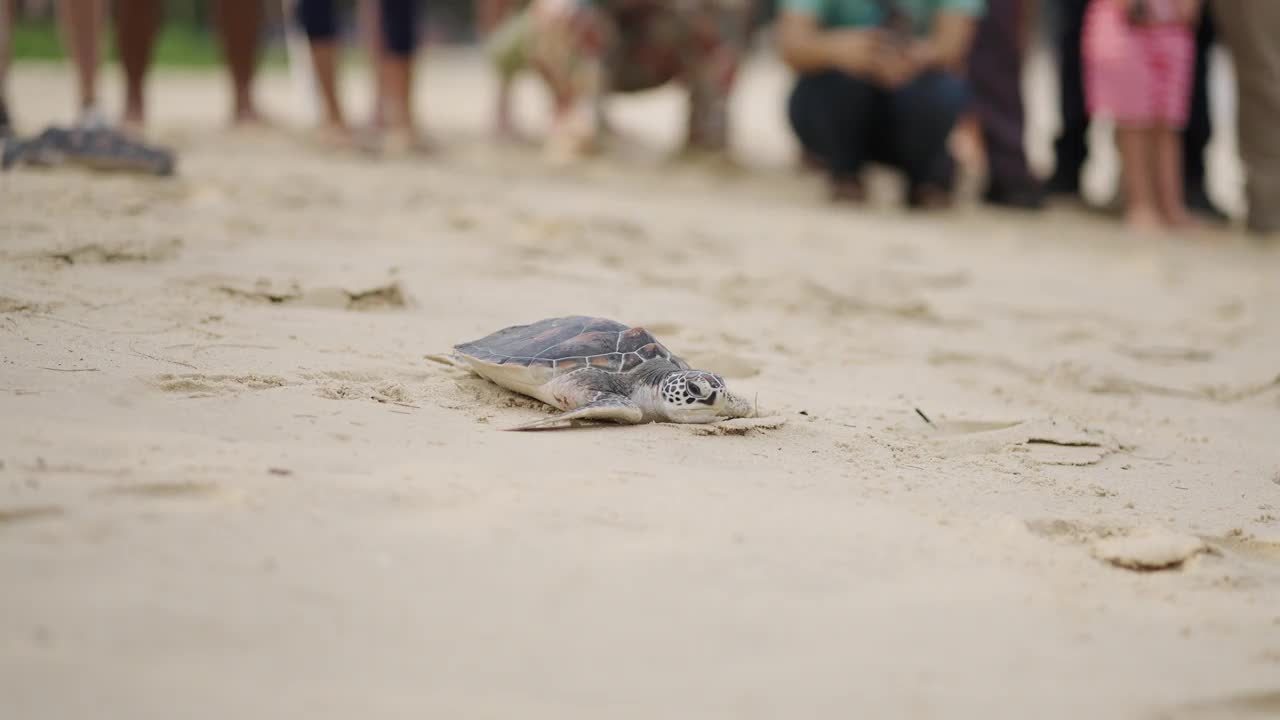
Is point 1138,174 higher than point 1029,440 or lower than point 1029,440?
higher

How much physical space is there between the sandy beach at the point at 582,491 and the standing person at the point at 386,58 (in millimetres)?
1784

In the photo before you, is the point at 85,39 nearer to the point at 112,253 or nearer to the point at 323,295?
the point at 112,253

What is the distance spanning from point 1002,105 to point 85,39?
4118mm

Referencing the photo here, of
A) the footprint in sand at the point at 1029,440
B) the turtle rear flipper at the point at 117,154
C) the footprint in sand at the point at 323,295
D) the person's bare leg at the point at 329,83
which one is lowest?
the footprint in sand at the point at 1029,440

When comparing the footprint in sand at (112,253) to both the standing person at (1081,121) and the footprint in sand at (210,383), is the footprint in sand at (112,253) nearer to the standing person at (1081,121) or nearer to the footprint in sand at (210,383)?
the footprint in sand at (210,383)

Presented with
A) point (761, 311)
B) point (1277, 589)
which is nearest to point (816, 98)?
point (761, 311)

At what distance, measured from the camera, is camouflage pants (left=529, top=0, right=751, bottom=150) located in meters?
6.36

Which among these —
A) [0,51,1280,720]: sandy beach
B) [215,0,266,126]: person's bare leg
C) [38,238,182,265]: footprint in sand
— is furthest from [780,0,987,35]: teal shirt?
[38,238,182,265]: footprint in sand

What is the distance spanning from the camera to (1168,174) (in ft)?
18.7

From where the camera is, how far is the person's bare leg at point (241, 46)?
6.33m

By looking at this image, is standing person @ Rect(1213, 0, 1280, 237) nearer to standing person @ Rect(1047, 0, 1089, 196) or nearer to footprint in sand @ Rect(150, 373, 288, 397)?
standing person @ Rect(1047, 0, 1089, 196)

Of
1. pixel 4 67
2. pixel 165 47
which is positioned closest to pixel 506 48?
pixel 4 67

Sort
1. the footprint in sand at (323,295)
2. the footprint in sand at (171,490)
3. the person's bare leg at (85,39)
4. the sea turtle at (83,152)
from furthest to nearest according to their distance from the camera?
the person's bare leg at (85,39) < the sea turtle at (83,152) < the footprint in sand at (323,295) < the footprint in sand at (171,490)

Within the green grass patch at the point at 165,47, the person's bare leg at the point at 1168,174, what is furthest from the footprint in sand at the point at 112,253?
the green grass patch at the point at 165,47
